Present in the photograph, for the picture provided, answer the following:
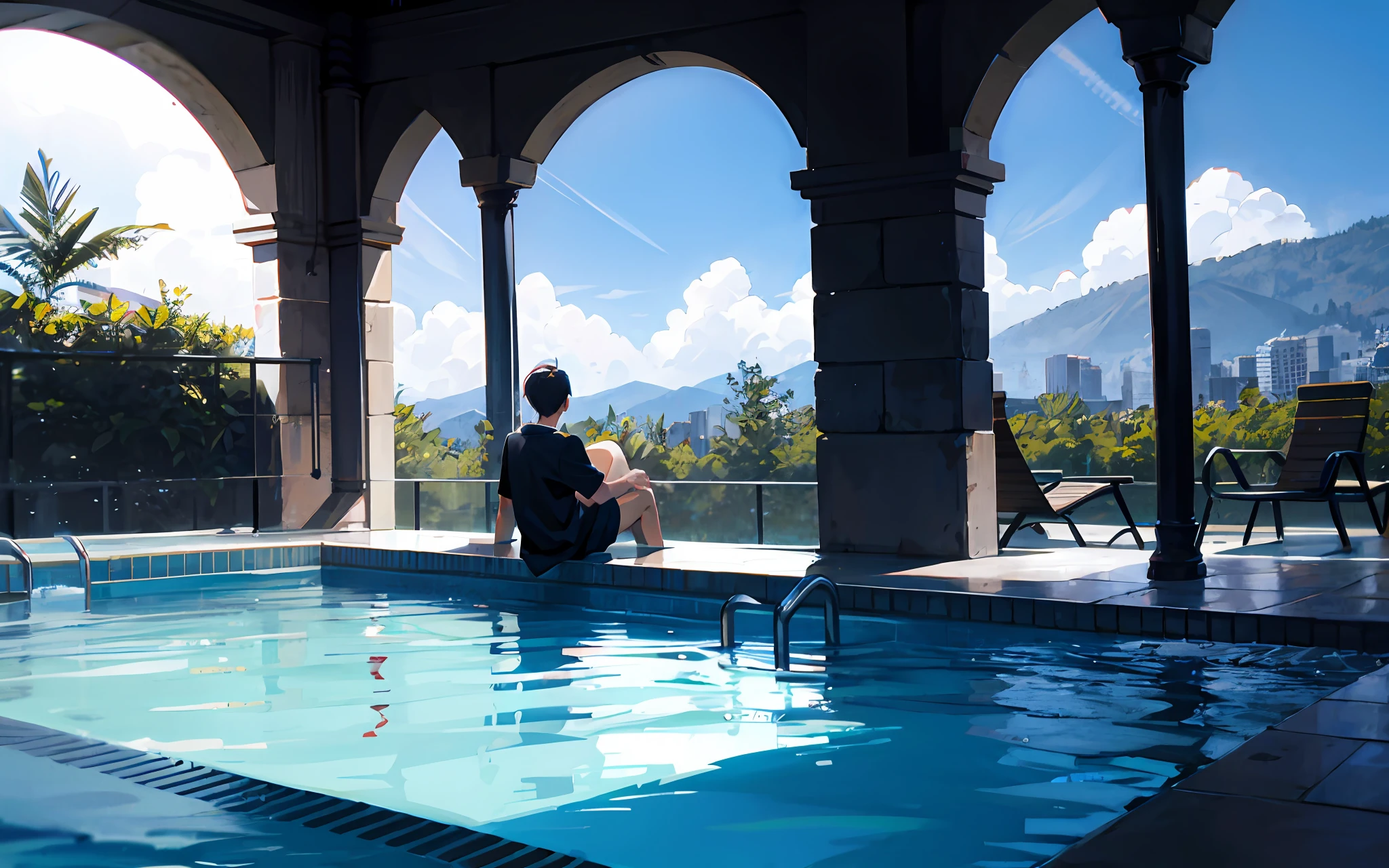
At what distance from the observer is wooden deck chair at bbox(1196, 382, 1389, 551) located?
6.49 meters

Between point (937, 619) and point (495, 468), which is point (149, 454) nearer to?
point (495, 468)

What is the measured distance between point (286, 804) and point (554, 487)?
3.43 metres

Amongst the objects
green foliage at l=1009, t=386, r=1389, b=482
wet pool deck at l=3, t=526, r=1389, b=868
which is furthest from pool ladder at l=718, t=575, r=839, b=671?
green foliage at l=1009, t=386, r=1389, b=482

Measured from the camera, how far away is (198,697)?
162 inches

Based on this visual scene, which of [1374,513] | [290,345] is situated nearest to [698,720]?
[1374,513]

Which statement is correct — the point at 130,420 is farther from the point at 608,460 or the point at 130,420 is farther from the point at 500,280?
the point at 608,460

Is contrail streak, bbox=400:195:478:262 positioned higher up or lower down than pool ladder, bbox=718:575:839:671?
higher up

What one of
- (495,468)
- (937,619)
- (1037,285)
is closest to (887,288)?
(937,619)

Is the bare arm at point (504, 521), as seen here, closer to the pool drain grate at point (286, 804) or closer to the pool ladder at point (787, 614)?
the pool ladder at point (787, 614)

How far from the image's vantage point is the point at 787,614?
410cm

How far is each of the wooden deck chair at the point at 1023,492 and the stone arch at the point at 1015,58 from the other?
5.25 feet

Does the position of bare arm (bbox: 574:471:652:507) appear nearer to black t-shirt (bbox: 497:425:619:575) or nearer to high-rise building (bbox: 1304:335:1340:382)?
black t-shirt (bbox: 497:425:619:575)

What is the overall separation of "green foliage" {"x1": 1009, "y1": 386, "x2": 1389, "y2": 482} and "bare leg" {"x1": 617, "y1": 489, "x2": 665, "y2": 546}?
8.05 m

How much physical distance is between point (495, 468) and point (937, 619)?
5061 mm
